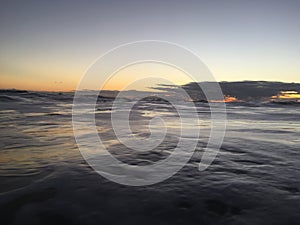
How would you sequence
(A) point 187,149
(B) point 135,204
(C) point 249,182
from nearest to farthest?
(B) point 135,204 < (C) point 249,182 < (A) point 187,149

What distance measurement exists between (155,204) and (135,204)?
0.21 metres

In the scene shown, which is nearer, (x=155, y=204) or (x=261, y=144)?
(x=155, y=204)

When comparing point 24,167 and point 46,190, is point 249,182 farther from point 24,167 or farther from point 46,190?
point 24,167

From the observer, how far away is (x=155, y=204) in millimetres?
2436

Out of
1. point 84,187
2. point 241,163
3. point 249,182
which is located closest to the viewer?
point 84,187

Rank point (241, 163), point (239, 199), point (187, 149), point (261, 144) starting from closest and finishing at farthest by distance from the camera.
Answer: point (239, 199) → point (241, 163) → point (187, 149) → point (261, 144)

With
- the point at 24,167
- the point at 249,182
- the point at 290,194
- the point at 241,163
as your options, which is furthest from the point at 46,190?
the point at 241,163

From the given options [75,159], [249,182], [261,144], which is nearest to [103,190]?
[75,159]

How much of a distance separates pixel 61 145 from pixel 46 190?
8.35ft

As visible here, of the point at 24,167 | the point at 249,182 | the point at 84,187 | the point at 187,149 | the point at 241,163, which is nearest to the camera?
the point at 84,187

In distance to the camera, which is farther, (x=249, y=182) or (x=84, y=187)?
(x=249, y=182)

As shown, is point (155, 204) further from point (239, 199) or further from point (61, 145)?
point (61, 145)

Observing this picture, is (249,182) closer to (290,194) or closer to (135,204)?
(290,194)

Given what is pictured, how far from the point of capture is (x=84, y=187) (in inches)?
111
